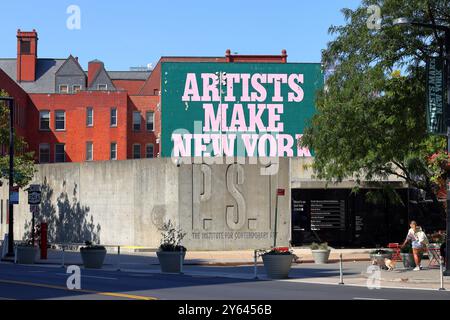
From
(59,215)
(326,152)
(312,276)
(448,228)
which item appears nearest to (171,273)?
(312,276)

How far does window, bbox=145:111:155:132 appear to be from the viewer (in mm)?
83688

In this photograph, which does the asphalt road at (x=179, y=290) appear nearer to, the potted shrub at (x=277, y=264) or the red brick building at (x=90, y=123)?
the potted shrub at (x=277, y=264)

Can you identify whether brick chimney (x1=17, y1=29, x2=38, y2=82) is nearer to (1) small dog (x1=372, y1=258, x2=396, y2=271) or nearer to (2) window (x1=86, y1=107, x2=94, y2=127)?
(2) window (x1=86, y1=107, x2=94, y2=127)

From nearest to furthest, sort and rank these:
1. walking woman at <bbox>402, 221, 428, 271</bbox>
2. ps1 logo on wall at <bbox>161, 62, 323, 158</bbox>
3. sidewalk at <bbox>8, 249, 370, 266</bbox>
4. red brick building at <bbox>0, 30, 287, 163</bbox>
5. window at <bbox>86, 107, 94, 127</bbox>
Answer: walking woman at <bbox>402, 221, 428, 271</bbox>, sidewalk at <bbox>8, 249, 370, 266</bbox>, ps1 logo on wall at <bbox>161, 62, 323, 158</bbox>, red brick building at <bbox>0, 30, 287, 163</bbox>, window at <bbox>86, 107, 94, 127</bbox>

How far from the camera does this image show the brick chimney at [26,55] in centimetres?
8912

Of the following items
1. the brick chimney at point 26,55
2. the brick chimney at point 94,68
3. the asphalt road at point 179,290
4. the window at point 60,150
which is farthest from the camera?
the brick chimney at point 94,68

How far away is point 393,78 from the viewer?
85.7 feet

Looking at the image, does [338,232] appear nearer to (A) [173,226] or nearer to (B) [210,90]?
(A) [173,226]

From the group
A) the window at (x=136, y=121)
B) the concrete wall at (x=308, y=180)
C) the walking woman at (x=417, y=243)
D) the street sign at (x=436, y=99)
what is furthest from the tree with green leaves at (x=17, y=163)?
the window at (x=136, y=121)

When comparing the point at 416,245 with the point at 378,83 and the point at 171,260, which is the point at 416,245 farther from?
the point at 171,260

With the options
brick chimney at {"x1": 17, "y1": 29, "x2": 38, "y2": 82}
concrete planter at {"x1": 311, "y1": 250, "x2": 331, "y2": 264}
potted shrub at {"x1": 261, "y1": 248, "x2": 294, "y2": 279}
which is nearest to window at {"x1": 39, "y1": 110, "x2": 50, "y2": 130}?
brick chimney at {"x1": 17, "y1": 29, "x2": 38, "y2": 82}

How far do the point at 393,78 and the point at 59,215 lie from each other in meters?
26.1

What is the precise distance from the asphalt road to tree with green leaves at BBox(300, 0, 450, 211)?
5.90m

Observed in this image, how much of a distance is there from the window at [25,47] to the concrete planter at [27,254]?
194 ft
